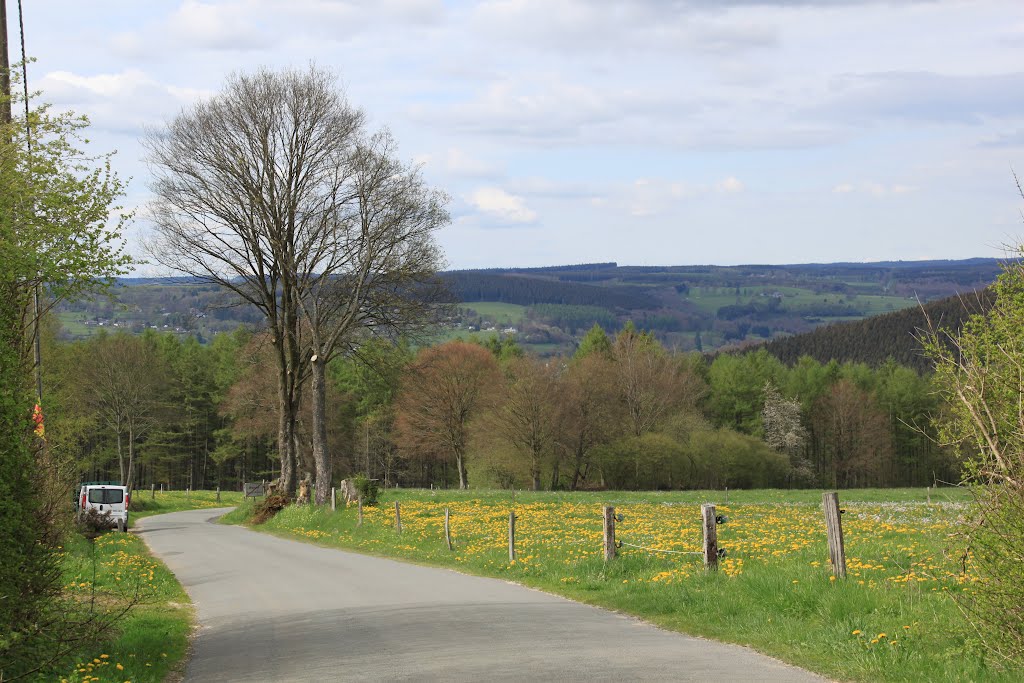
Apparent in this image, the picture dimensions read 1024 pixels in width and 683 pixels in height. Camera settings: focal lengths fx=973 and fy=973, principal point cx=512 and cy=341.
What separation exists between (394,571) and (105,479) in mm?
92665

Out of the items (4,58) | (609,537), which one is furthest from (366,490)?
(4,58)

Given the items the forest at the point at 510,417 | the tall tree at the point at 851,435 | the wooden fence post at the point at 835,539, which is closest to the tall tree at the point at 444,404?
the forest at the point at 510,417

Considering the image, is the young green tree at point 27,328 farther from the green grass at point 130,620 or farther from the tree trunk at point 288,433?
the tree trunk at point 288,433

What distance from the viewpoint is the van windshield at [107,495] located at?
128 ft

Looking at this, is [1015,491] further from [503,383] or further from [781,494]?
[503,383]

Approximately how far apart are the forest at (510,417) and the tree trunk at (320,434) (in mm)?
2828

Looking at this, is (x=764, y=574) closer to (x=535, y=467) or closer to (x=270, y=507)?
(x=270, y=507)

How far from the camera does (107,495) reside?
3919cm

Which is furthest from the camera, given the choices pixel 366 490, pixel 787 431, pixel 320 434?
pixel 787 431

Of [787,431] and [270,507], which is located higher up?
[787,431]

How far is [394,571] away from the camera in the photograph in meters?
21.0

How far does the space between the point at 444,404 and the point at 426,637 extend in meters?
65.2

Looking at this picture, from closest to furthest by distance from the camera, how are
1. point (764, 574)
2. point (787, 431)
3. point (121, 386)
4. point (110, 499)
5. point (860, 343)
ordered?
point (764, 574), point (110, 499), point (121, 386), point (787, 431), point (860, 343)

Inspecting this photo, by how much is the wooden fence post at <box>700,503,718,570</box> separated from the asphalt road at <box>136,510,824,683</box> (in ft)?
7.19
